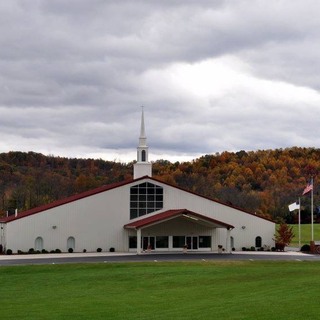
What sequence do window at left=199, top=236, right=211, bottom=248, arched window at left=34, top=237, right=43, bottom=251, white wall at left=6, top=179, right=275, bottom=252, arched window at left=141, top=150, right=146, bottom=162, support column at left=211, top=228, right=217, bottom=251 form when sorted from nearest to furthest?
white wall at left=6, top=179, right=275, bottom=252
arched window at left=34, top=237, right=43, bottom=251
window at left=199, top=236, right=211, bottom=248
support column at left=211, top=228, right=217, bottom=251
arched window at left=141, top=150, right=146, bottom=162

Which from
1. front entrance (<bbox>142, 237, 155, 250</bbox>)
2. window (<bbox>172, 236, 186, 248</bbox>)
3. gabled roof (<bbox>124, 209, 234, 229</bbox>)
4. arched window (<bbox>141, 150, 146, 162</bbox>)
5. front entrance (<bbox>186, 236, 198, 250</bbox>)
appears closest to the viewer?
gabled roof (<bbox>124, 209, 234, 229</bbox>)

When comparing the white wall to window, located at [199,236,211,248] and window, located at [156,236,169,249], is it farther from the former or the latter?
window, located at [199,236,211,248]

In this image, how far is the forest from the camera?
11400 cm

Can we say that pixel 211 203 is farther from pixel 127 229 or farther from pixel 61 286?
pixel 61 286

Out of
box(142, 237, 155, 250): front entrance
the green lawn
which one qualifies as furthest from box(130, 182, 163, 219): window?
the green lawn

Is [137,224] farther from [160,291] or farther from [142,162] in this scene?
[160,291]

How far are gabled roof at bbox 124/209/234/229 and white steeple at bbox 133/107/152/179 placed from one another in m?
6.34

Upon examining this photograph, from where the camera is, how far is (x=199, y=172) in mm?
149125

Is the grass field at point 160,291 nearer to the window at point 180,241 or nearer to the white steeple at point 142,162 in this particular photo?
the window at point 180,241

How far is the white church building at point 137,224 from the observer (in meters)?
61.8

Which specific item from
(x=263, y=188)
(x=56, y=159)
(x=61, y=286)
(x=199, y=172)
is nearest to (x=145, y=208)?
(x=61, y=286)

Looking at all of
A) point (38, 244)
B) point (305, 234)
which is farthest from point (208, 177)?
point (38, 244)

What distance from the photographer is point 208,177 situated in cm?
14100

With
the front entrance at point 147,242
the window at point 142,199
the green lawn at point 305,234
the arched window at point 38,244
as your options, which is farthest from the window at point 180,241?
the green lawn at point 305,234
